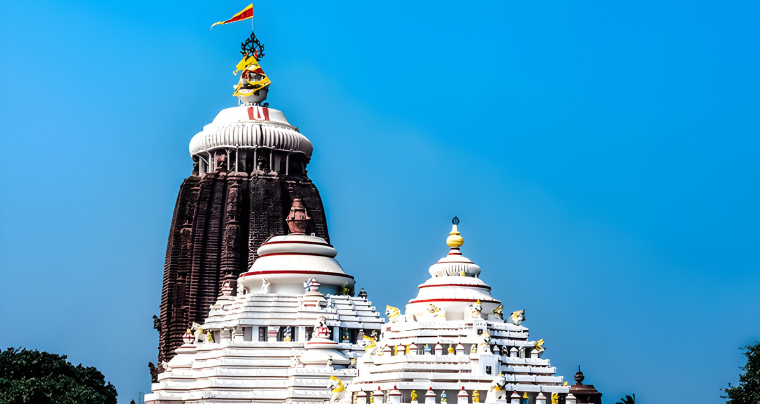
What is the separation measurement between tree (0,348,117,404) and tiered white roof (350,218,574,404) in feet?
78.0

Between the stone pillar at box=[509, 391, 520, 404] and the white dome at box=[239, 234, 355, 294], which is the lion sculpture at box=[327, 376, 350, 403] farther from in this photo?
the white dome at box=[239, 234, 355, 294]

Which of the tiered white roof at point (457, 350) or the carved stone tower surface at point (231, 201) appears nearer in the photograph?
the tiered white roof at point (457, 350)

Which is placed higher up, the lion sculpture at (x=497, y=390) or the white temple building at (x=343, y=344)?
the white temple building at (x=343, y=344)

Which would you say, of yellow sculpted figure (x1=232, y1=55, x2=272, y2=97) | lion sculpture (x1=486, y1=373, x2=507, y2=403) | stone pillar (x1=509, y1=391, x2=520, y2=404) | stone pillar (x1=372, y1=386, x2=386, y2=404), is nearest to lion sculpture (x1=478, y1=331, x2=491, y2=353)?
lion sculpture (x1=486, y1=373, x2=507, y2=403)

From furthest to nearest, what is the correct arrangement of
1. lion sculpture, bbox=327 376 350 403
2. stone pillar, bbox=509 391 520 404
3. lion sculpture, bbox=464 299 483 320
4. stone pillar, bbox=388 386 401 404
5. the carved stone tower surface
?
the carved stone tower surface → lion sculpture, bbox=327 376 350 403 → lion sculpture, bbox=464 299 483 320 → stone pillar, bbox=509 391 520 404 → stone pillar, bbox=388 386 401 404

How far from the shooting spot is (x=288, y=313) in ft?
264

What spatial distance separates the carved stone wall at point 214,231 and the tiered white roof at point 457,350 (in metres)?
29.8

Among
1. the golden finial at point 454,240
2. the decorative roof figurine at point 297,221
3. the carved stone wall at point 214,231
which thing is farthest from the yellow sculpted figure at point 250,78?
the golden finial at point 454,240

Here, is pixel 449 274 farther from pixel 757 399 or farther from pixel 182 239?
pixel 182 239

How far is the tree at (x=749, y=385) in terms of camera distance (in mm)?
71750

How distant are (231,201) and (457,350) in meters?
38.3

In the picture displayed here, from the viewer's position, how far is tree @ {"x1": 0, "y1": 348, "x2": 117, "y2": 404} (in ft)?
280

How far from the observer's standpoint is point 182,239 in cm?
10288

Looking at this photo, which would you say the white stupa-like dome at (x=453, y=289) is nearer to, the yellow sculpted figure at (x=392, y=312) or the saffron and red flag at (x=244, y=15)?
the yellow sculpted figure at (x=392, y=312)
